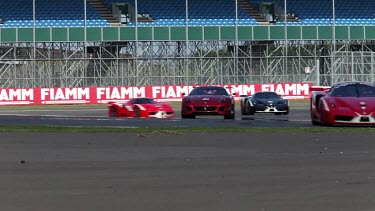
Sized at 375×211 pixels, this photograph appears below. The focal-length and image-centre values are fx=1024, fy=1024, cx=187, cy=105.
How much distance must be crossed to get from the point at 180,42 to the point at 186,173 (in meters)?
55.0


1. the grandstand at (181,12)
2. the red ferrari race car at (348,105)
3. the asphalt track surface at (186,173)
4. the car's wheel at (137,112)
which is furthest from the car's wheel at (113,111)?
the grandstand at (181,12)

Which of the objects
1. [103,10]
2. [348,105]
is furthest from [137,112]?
[103,10]

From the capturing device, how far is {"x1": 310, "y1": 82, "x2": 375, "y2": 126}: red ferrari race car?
23844mm

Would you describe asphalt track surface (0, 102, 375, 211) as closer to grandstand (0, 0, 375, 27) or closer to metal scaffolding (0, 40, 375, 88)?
metal scaffolding (0, 40, 375, 88)

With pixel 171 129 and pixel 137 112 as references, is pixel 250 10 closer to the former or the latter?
pixel 137 112

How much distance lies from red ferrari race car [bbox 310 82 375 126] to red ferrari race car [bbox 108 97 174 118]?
1121 centimetres

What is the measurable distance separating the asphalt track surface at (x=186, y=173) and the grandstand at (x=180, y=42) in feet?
139

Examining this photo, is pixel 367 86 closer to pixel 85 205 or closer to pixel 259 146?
pixel 259 146

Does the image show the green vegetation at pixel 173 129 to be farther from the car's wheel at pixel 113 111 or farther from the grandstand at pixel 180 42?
the grandstand at pixel 180 42

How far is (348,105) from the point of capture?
24.0m

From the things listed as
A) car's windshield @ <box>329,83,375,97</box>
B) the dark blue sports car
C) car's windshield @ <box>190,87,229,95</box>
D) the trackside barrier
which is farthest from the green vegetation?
the trackside barrier

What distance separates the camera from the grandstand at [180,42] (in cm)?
6181

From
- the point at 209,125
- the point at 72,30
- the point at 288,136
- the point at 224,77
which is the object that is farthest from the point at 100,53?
the point at 288,136

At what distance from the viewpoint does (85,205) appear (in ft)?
30.5
